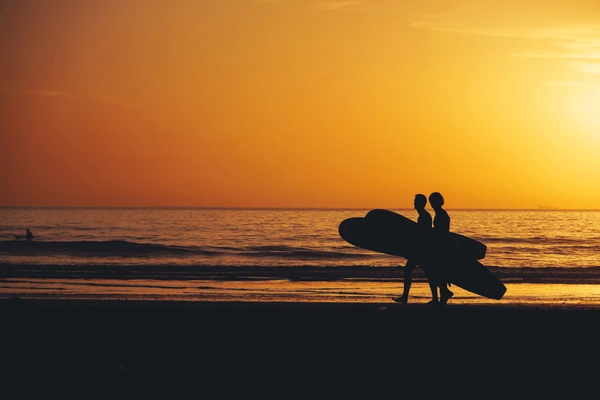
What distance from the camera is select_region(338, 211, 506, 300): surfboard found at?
13.2 meters

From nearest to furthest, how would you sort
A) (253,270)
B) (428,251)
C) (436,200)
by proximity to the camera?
(436,200)
(428,251)
(253,270)

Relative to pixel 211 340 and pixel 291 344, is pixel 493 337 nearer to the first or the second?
pixel 291 344

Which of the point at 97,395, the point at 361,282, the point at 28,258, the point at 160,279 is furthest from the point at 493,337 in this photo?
the point at 28,258

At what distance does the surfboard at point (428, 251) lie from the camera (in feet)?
43.2

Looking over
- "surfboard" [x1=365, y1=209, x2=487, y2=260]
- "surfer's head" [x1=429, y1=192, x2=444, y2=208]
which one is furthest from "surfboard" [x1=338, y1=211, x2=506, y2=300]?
"surfer's head" [x1=429, y1=192, x2=444, y2=208]

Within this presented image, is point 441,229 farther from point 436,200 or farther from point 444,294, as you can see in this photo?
point 444,294

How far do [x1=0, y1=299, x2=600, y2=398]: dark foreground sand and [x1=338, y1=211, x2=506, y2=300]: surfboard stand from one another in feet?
9.96

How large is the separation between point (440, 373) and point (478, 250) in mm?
7419

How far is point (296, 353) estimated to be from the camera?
27.2ft

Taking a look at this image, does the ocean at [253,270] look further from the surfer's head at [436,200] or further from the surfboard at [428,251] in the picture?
the surfer's head at [436,200]

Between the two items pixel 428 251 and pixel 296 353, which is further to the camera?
pixel 428 251

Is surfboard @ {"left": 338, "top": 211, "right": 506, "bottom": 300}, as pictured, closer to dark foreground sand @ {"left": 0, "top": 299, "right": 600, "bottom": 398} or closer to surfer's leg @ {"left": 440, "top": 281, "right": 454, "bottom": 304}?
surfer's leg @ {"left": 440, "top": 281, "right": 454, "bottom": 304}

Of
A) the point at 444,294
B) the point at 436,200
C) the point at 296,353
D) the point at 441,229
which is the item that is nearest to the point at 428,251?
the point at 441,229

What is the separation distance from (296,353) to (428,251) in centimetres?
539
